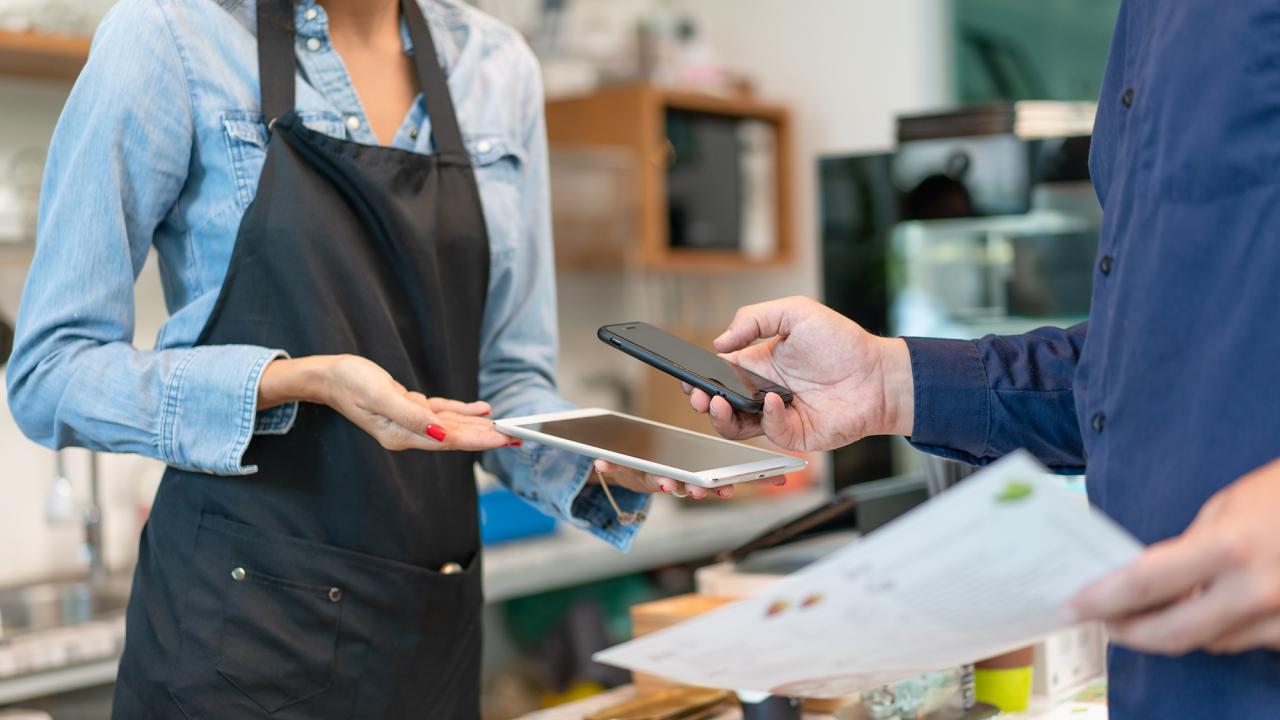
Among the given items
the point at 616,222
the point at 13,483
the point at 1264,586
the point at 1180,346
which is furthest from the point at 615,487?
the point at 616,222

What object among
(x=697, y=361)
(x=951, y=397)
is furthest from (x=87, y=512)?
(x=951, y=397)

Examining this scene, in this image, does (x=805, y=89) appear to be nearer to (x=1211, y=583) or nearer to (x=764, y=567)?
(x=764, y=567)

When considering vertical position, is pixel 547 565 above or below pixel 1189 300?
below

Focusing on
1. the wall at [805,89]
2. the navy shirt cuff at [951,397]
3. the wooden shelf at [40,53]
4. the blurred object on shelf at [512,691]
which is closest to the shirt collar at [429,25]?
the navy shirt cuff at [951,397]

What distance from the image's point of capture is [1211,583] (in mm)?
578

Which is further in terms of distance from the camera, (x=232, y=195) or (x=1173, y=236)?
(x=232, y=195)

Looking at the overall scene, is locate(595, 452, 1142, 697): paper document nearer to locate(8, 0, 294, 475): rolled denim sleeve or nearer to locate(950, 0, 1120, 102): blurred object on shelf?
locate(8, 0, 294, 475): rolled denim sleeve

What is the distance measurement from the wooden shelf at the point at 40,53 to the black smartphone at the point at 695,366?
57.0 inches

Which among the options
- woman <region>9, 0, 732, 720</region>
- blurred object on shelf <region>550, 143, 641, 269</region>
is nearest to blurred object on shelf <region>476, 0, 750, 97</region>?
blurred object on shelf <region>550, 143, 641, 269</region>

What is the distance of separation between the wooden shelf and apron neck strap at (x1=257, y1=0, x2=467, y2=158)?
3.54 feet

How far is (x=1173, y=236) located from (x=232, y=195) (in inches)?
31.8

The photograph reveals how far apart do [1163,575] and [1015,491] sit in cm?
9

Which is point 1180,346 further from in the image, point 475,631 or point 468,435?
point 475,631

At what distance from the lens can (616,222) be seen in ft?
10.6
